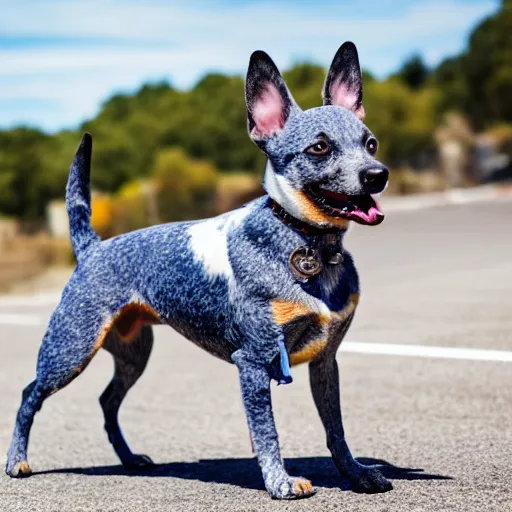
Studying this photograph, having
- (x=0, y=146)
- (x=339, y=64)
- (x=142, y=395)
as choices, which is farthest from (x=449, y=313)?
(x=0, y=146)

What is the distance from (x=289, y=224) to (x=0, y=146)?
58703mm

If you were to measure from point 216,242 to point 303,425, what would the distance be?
238 centimetres

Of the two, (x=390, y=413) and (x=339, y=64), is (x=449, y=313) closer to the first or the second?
(x=390, y=413)

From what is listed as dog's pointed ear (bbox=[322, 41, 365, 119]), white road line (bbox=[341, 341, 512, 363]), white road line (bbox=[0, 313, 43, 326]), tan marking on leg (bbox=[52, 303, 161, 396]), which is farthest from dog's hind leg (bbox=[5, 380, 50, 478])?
white road line (bbox=[0, 313, 43, 326])

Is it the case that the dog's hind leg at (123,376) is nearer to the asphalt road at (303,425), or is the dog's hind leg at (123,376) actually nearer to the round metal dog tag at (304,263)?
the asphalt road at (303,425)

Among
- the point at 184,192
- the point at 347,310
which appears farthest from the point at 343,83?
the point at 184,192

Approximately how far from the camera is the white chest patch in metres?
4.71

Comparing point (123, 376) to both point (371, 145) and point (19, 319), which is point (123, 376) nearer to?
point (371, 145)

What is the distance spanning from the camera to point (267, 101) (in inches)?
182

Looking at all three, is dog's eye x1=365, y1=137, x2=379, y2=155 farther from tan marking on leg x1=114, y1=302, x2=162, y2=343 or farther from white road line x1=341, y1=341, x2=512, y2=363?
white road line x1=341, y1=341, x2=512, y2=363

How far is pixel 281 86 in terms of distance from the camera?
461 centimetres

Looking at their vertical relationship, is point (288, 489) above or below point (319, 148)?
below

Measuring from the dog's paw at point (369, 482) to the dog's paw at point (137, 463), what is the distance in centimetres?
139

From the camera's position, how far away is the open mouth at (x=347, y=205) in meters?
4.32
